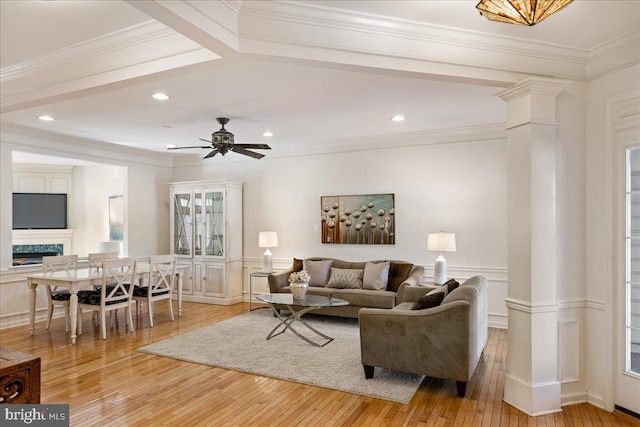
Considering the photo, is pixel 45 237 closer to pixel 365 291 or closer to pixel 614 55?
pixel 365 291

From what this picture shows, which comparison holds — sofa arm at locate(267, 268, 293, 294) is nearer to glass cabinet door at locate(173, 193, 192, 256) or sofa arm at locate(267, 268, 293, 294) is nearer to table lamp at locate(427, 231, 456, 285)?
glass cabinet door at locate(173, 193, 192, 256)

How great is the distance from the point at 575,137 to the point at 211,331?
14.8 feet

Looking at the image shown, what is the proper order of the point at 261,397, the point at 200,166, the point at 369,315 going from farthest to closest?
the point at 200,166, the point at 369,315, the point at 261,397

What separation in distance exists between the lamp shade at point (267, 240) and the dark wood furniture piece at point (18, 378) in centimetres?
506

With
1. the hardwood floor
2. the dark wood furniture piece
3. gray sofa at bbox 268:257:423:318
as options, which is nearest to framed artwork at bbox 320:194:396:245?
gray sofa at bbox 268:257:423:318

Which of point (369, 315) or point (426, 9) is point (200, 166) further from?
point (426, 9)

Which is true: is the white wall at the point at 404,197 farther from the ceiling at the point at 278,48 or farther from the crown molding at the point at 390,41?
the crown molding at the point at 390,41

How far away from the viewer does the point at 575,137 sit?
310 cm

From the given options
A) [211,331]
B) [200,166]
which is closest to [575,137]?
[211,331]

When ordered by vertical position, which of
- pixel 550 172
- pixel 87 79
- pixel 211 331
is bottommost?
pixel 211 331

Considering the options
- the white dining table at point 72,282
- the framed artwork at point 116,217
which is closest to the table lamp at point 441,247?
the white dining table at point 72,282

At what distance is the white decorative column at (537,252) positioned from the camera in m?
2.93

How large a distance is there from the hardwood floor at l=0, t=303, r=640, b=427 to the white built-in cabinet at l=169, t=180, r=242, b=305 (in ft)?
8.93

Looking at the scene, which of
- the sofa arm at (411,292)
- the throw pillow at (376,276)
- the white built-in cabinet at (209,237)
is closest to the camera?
the sofa arm at (411,292)
